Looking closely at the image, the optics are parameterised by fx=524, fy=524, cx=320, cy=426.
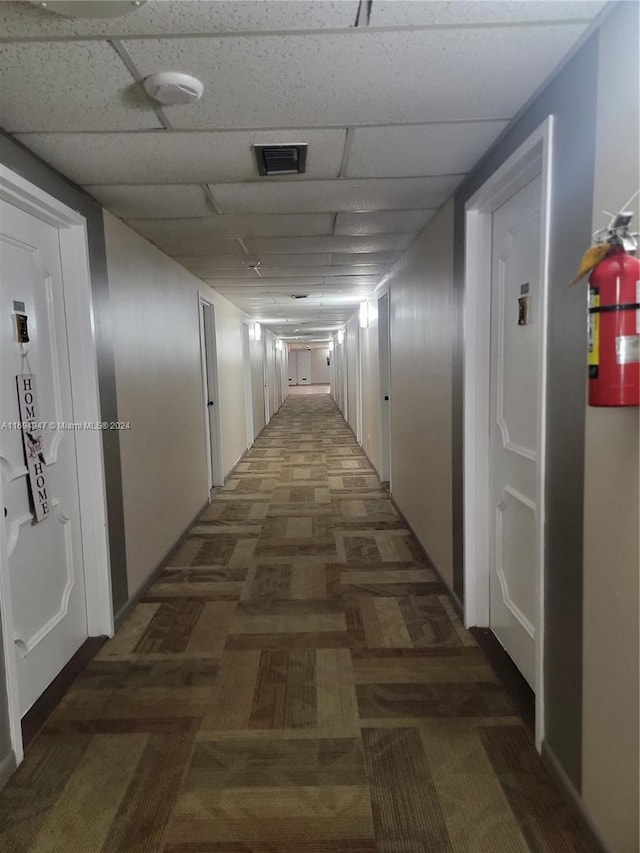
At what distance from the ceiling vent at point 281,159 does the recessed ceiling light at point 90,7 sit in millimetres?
851

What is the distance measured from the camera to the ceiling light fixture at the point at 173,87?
1567mm

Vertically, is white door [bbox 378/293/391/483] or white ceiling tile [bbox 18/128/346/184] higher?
white ceiling tile [bbox 18/128/346/184]

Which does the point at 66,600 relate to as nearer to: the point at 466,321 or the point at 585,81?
the point at 466,321

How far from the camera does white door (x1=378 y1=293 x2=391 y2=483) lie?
5.76 meters

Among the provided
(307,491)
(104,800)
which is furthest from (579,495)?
(307,491)

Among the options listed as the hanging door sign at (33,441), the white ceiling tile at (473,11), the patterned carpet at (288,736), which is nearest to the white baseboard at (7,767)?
the patterned carpet at (288,736)

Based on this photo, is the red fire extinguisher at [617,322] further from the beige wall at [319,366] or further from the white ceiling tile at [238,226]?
the beige wall at [319,366]

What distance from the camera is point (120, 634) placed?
2807 mm

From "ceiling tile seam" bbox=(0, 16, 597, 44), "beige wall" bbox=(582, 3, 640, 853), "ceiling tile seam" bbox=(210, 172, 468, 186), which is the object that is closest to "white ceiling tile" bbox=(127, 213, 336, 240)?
"ceiling tile seam" bbox=(210, 172, 468, 186)

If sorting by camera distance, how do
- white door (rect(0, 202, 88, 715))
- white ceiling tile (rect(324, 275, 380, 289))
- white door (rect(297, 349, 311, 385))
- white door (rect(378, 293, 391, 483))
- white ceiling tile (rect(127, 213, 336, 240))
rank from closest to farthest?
white door (rect(0, 202, 88, 715)) → white ceiling tile (rect(127, 213, 336, 240)) → white ceiling tile (rect(324, 275, 380, 289)) → white door (rect(378, 293, 391, 483)) → white door (rect(297, 349, 311, 385))

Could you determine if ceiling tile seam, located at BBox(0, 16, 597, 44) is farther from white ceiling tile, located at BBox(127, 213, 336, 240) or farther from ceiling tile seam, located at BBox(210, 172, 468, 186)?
white ceiling tile, located at BBox(127, 213, 336, 240)

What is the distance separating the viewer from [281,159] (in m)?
2.21

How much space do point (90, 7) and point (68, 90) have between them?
1.51 ft

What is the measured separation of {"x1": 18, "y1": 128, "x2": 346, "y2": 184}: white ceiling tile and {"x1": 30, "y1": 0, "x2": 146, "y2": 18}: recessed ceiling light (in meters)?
0.67
